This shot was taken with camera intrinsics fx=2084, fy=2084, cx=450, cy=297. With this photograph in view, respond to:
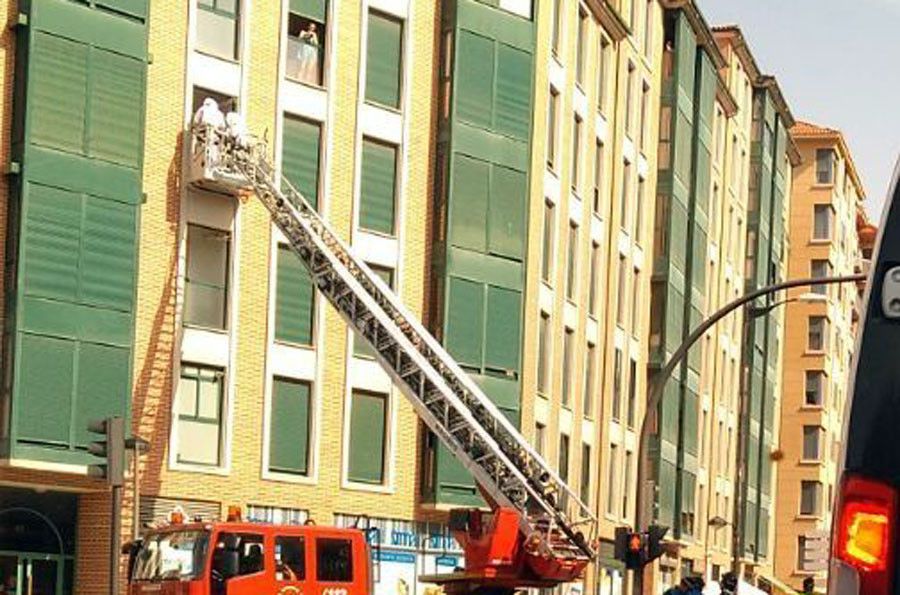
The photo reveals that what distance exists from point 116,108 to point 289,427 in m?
7.47

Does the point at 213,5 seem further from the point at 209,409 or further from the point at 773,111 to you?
the point at 773,111

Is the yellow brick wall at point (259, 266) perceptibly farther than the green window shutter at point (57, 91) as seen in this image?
Yes

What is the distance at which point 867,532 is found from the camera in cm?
450

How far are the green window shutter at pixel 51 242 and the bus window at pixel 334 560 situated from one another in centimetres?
1239

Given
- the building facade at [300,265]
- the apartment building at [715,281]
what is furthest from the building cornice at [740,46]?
the building facade at [300,265]

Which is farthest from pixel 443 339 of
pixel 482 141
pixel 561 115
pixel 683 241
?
pixel 683 241

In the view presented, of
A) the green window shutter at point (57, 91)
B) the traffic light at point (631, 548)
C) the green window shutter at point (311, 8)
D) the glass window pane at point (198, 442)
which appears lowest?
the traffic light at point (631, 548)

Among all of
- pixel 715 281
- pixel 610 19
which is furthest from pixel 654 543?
pixel 715 281

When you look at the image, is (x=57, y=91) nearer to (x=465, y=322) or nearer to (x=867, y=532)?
(x=465, y=322)

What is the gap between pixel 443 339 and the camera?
141 feet

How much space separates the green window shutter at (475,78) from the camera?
44062 mm

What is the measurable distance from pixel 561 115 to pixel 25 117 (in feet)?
58.6

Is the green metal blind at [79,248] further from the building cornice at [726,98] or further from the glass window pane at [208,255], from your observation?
the building cornice at [726,98]

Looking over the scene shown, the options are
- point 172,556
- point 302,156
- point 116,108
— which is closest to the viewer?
point 172,556
